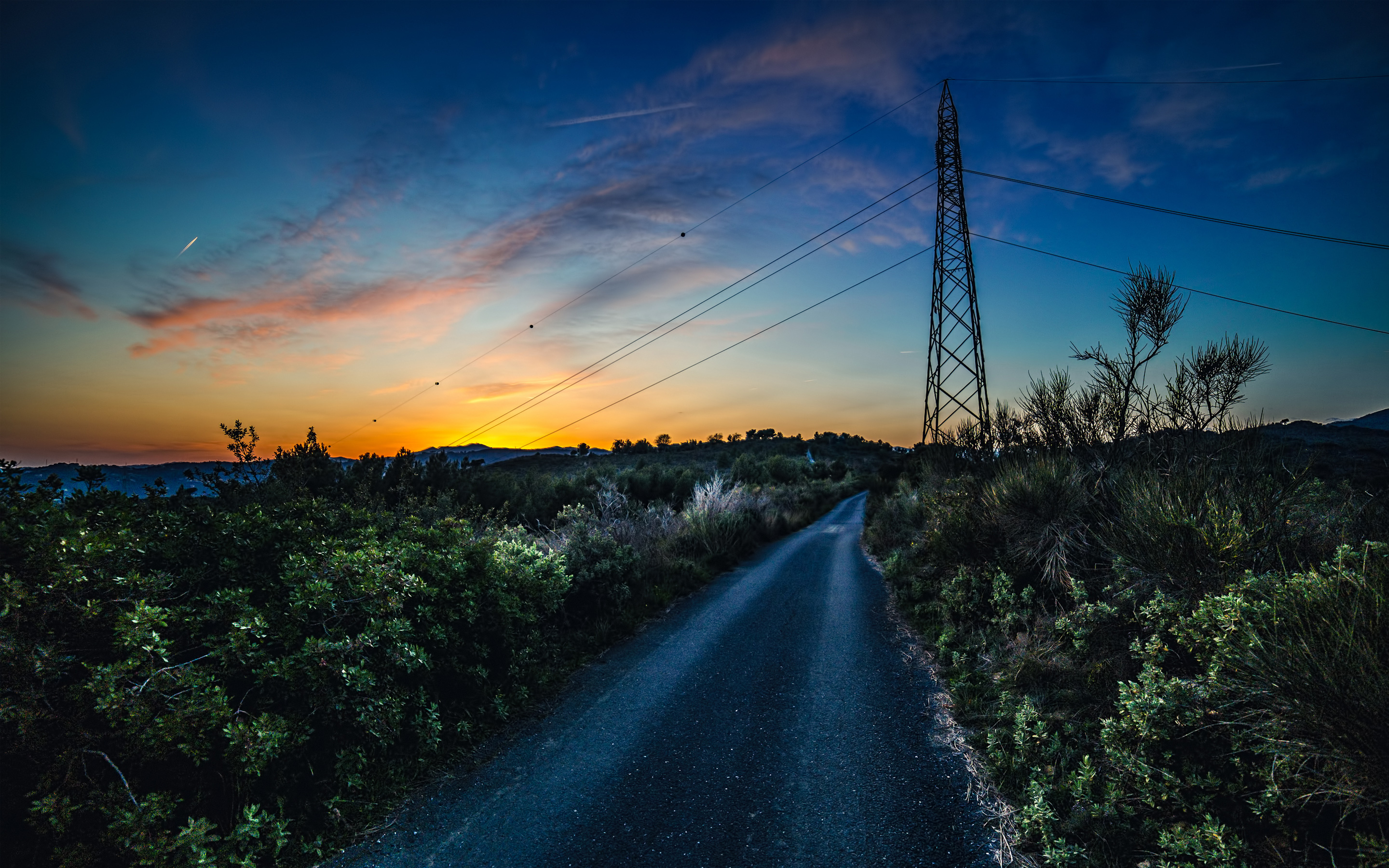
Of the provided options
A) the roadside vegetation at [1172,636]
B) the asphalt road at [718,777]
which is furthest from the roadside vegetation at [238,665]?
the roadside vegetation at [1172,636]

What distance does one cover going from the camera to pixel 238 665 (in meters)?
3.38

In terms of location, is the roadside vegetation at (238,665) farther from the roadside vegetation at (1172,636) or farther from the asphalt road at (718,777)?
the roadside vegetation at (1172,636)

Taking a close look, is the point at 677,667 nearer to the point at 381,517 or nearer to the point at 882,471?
the point at 381,517

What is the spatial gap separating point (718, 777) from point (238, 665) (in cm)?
360

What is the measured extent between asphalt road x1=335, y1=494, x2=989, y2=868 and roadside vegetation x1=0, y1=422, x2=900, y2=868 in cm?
56

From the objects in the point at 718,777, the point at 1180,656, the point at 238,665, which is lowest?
the point at 718,777

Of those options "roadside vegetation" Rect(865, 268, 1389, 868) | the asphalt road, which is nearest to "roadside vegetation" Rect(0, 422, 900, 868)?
the asphalt road

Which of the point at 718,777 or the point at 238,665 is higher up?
the point at 238,665

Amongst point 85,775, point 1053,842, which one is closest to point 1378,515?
point 1053,842

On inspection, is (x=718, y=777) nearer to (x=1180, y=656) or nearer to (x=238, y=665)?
(x=238, y=665)

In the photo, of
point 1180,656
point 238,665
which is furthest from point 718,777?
point 1180,656

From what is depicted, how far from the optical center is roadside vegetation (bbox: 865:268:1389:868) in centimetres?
247

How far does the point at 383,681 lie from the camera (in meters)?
3.91

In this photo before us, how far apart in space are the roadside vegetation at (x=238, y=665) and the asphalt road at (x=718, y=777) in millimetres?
557
